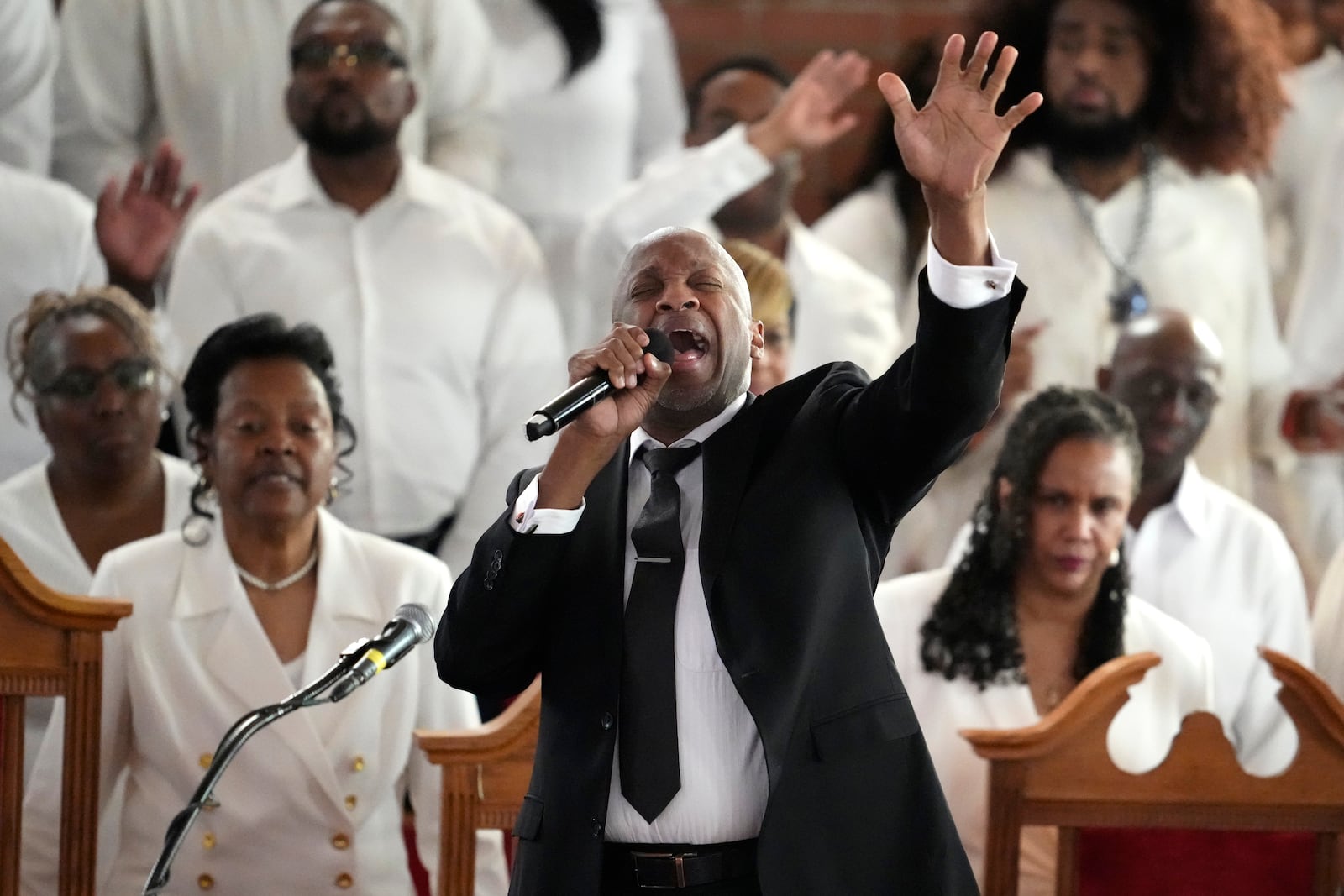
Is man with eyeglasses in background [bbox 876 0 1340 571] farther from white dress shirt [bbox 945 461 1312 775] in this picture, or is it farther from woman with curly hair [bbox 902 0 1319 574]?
white dress shirt [bbox 945 461 1312 775]

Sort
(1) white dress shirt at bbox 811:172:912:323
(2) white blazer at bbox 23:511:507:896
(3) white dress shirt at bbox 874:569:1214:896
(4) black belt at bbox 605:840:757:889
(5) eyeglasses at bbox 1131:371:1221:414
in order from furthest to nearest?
(1) white dress shirt at bbox 811:172:912:323 < (5) eyeglasses at bbox 1131:371:1221:414 < (3) white dress shirt at bbox 874:569:1214:896 < (2) white blazer at bbox 23:511:507:896 < (4) black belt at bbox 605:840:757:889

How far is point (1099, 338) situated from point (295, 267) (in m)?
2.08

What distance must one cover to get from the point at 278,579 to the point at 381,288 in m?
1.20

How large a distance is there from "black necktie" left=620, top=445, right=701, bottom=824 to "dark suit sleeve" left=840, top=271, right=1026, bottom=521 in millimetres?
238

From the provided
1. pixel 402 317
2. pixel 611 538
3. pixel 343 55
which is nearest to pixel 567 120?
pixel 343 55

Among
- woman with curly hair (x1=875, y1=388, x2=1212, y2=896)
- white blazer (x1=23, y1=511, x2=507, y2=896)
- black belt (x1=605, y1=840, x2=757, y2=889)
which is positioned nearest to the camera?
black belt (x1=605, y1=840, x2=757, y2=889)

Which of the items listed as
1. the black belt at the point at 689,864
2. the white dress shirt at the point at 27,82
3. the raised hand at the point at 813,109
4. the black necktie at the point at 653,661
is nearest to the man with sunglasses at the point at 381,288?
the white dress shirt at the point at 27,82

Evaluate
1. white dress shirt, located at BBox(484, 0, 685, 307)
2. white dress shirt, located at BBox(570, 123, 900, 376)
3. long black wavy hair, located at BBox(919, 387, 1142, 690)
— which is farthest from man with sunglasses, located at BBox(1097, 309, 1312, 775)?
white dress shirt, located at BBox(484, 0, 685, 307)

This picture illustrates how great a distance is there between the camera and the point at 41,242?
4270 mm

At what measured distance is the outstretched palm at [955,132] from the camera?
1.74 meters

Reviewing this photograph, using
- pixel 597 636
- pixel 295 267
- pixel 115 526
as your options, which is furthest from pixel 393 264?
pixel 597 636

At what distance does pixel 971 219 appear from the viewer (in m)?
1.77

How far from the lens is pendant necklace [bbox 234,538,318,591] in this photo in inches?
132

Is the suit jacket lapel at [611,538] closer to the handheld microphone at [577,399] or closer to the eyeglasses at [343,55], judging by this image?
the handheld microphone at [577,399]
